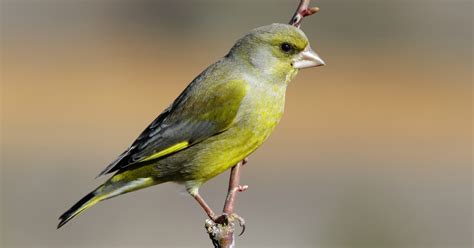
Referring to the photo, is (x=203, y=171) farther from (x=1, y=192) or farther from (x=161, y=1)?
(x=161, y=1)

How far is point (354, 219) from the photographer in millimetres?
10281

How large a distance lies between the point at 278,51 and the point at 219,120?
0.59m

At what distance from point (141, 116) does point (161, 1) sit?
4894 millimetres

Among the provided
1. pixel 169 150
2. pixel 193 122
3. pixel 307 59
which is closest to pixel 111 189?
pixel 169 150

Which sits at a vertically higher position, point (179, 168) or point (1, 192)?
point (179, 168)

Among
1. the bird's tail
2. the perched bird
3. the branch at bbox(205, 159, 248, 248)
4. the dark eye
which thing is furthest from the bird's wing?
the branch at bbox(205, 159, 248, 248)

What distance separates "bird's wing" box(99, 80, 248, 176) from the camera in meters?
5.51

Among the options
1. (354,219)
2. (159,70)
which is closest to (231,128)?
(354,219)

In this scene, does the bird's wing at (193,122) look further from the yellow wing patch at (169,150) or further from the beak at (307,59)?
the beak at (307,59)

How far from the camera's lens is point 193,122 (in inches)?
220

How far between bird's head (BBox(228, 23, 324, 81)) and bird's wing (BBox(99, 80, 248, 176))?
0.19 meters

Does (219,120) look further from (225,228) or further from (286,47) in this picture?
(225,228)

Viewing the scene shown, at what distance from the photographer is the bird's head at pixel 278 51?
548 cm

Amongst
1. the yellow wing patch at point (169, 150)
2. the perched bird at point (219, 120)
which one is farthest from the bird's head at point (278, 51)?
the yellow wing patch at point (169, 150)
